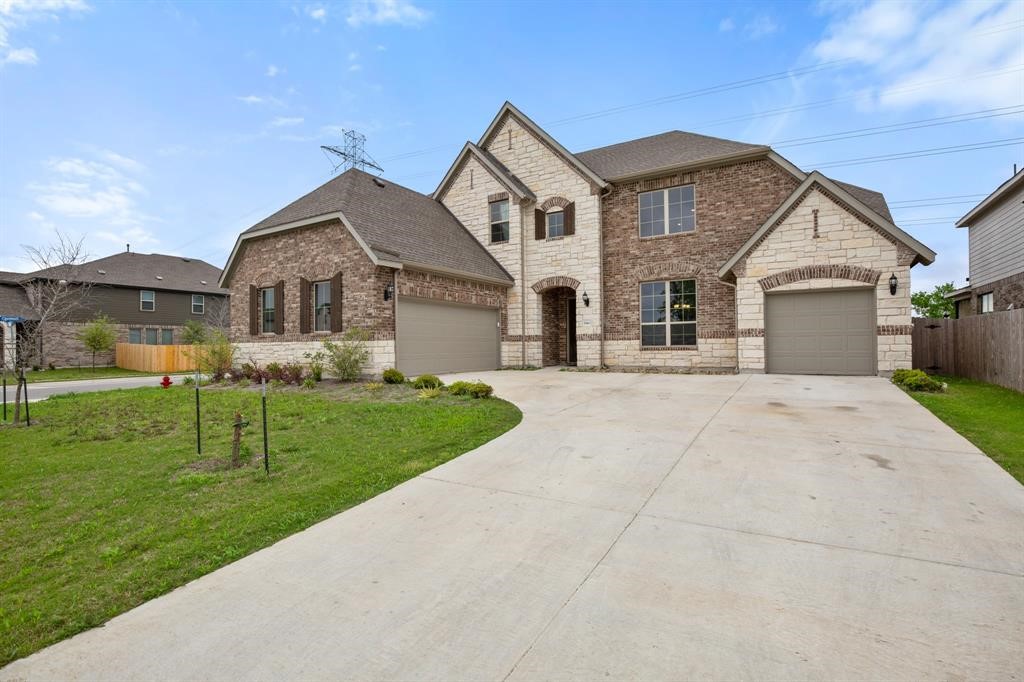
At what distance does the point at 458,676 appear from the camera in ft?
6.60

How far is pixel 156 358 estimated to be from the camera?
26.1m

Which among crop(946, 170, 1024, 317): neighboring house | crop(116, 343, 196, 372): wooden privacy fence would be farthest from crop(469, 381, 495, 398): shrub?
crop(116, 343, 196, 372): wooden privacy fence

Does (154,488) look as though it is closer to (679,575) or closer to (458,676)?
(458,676)

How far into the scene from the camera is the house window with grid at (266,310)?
15.7 meters

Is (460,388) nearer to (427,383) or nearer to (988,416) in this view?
(427,383)

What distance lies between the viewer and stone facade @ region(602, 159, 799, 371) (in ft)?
47.8

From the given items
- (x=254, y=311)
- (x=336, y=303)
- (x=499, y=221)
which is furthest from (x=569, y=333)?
(x=254, y=311)

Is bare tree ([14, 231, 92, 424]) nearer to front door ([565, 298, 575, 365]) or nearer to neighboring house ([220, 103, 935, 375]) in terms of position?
neighboring house ([220, 103, 935, 375])

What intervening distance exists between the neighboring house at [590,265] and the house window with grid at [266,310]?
70 millimetres

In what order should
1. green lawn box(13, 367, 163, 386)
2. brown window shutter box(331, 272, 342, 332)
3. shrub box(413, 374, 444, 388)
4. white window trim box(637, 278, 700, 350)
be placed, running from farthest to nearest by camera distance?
green lawn box(13, 367, 163, 386) < white window trim box(637, 278, 700, 350) < brown window shutter box(331, 272, 342, 332) < shrub box(413, 374, 444, 388)

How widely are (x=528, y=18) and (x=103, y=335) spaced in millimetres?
27614

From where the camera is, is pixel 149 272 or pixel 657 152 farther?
pixel 149 272

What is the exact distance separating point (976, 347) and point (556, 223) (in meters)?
12.6

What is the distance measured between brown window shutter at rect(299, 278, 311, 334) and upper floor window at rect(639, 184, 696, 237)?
450 inches
